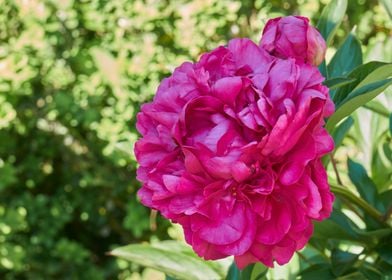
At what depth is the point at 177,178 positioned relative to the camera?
833 millimetres

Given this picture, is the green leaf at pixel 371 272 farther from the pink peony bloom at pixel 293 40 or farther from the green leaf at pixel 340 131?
the pink peony bloom at pixel 293 40

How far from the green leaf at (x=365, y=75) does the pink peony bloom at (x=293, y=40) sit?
8 cm

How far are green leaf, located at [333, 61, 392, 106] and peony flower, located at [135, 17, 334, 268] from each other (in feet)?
0.46

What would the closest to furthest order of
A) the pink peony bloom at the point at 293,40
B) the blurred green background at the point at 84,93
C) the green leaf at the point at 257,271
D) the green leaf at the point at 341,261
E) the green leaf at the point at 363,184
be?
the pink peony bloom at the point at 293,40
the green leaf at the point at 257,271
the green leaf at the point at 341,261
the green leaf at the point at 363,184
the blurred green background at the point at 84,93

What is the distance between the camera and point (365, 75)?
1.00 meters

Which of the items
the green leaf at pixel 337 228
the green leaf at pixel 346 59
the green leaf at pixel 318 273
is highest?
the green leaf at pixel 346 59

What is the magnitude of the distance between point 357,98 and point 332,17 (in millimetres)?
301

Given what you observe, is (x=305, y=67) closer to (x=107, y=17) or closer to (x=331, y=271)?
(x=331, y=271)

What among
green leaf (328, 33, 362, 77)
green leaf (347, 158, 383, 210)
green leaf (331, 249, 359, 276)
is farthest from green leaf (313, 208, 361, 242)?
green leaf (328, 33, 362, 77)

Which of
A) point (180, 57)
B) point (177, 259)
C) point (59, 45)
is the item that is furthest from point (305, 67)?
point (59, 45)

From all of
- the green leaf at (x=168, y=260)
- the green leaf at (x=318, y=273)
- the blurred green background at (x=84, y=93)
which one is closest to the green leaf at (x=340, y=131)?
the green leaf at (x=318, y=273)

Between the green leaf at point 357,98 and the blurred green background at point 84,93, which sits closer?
the green leaf at point 357,98

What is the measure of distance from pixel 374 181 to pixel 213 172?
0.77m

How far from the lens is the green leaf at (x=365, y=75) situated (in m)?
0.96
